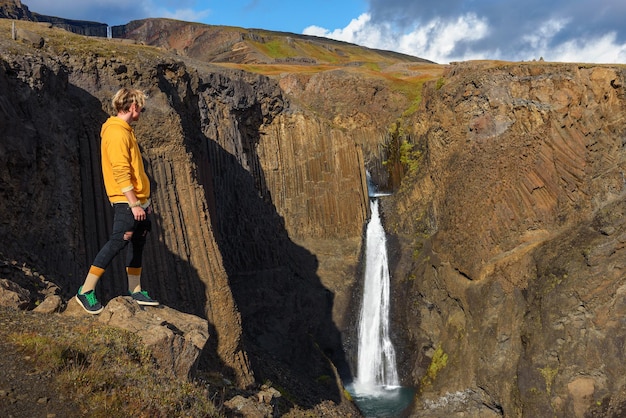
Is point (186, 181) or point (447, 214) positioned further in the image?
point (447, 214)

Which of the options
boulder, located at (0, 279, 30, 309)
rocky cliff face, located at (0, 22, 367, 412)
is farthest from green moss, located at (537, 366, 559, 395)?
boulder, located at (0, 279, 30, 309)

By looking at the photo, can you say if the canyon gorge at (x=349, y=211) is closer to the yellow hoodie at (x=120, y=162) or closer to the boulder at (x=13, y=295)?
the boulder at (x=13, y=295)

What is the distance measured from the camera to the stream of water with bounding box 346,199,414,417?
25.1 meters

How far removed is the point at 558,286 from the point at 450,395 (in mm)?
6900

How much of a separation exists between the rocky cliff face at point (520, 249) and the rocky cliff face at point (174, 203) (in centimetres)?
555

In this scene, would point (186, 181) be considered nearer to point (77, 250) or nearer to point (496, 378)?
point (77, 250)

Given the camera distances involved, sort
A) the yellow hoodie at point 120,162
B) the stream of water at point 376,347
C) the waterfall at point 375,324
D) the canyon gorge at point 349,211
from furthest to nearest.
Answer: the waterfall at point 375,324 < the stream of water at point 376,347 < the canyon gorge at point 349,211 < the yellow hoodie at point 120,162

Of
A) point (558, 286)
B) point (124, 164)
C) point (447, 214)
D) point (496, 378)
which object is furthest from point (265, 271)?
point (124, 164)

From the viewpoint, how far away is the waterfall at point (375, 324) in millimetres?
27781

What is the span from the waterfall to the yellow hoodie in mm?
22175

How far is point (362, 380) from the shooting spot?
28.0 metres

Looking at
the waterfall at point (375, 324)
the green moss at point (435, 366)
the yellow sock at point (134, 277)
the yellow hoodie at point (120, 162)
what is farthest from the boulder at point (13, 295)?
the waterfall at point (375, 324)

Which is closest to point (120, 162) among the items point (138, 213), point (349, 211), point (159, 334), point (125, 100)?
point (138, 213)

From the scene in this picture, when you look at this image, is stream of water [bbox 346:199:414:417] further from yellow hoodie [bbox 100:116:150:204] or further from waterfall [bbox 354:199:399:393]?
yellow hoodie [bbox 100:116:150:204]
